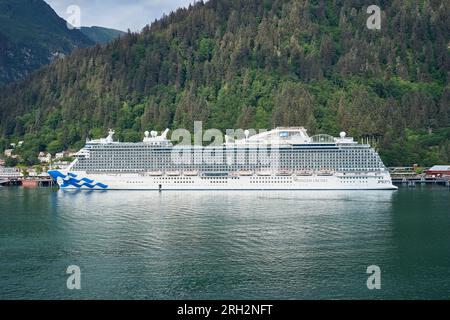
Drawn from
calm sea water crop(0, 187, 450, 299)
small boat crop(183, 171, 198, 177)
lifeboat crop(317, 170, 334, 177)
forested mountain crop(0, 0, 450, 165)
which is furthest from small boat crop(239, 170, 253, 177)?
forested mountain crop(0, 0, 450, 165)

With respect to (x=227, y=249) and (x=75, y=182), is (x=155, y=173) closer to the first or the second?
(x=75, y=182)

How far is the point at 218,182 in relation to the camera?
244 feet

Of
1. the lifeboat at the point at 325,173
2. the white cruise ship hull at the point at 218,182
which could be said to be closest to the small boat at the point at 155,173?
the white cruise ship hull at the point at 218,182

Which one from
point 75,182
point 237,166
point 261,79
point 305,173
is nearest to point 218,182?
point 237,166

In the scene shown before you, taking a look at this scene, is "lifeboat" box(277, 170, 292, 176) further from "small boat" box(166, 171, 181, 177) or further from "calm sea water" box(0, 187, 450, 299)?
"calm sea water" box(0, 187, 450, 299)

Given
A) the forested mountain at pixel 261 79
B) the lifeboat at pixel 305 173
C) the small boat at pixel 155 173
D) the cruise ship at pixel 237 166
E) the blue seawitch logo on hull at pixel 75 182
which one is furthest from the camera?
the forested mountain at pixel 261 79

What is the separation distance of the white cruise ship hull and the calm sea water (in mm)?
15052

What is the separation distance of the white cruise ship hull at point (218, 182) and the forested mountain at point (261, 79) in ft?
75.9

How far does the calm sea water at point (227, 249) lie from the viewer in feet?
88.9

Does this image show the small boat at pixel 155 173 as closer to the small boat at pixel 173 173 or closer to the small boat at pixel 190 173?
the small boat at pixel 173 173

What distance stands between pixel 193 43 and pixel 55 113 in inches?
1323

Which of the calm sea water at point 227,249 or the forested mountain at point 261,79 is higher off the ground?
the forested mountain at point 261,79
